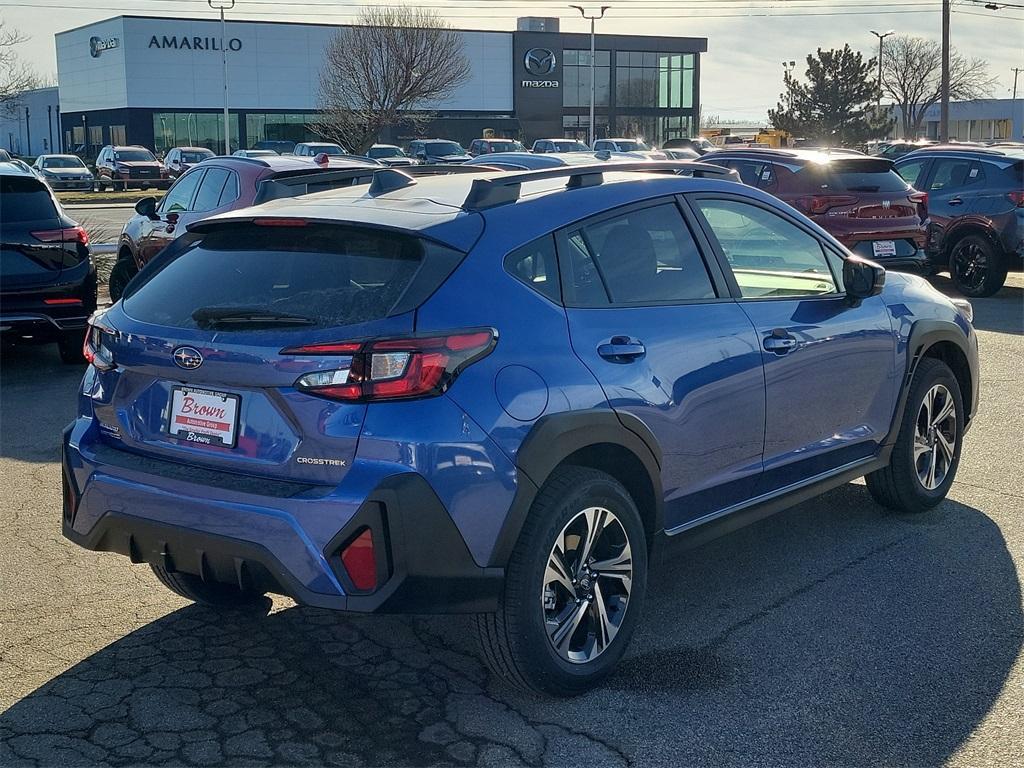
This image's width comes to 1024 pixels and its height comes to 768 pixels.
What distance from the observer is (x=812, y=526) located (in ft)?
19.5

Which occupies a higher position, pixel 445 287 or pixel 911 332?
pixel 445 287

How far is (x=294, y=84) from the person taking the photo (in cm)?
7288

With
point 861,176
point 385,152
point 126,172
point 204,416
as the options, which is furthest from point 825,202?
point 126,172

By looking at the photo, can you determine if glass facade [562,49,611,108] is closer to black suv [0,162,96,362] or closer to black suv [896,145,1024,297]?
black suv [896,145,1024,297]

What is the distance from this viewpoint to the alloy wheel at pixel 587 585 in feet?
13.0

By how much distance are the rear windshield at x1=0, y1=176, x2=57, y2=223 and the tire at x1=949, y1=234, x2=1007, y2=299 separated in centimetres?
1081

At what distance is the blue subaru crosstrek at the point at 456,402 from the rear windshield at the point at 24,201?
6136mm

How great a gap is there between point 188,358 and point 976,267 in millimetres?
13383

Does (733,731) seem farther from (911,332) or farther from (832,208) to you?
(832,208)

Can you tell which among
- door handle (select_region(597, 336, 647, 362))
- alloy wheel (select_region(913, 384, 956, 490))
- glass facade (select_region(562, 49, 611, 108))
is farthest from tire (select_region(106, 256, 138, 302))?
glass facade (select_region(562, 49, 611, 108))

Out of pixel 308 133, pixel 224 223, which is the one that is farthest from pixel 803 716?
pixel 308 133

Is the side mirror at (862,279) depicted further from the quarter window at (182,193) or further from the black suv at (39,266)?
the quarter window at (182,193)

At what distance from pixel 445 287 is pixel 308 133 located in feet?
234

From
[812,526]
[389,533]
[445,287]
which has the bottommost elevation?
[812,526]
